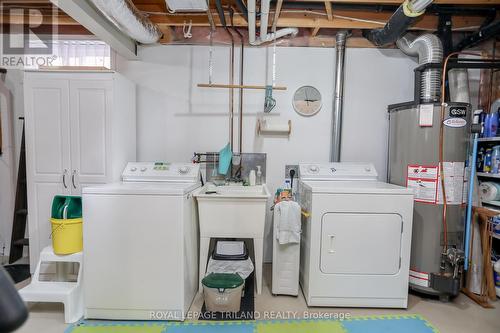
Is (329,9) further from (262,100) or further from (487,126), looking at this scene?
(487,126)

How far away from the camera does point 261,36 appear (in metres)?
2.63

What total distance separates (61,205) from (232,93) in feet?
6.54

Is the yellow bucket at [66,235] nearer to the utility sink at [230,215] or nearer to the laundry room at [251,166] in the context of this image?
the laundry room at [251,166]

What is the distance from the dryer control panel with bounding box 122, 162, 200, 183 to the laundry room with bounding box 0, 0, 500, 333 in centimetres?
2

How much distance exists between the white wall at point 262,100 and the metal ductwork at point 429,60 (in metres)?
0.37

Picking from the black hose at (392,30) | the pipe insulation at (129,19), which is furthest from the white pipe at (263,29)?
the pipe insulation at (129,19)

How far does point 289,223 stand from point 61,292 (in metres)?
1.92

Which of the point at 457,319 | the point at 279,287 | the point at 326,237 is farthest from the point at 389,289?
the point at 279,287

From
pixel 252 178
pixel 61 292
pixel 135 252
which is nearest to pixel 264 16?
pixel 252 178

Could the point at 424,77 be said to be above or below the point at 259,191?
above

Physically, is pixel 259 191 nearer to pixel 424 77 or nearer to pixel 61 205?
pixel 61 205

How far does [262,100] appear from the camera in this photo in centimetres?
297

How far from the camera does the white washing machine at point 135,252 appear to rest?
198 centimetres

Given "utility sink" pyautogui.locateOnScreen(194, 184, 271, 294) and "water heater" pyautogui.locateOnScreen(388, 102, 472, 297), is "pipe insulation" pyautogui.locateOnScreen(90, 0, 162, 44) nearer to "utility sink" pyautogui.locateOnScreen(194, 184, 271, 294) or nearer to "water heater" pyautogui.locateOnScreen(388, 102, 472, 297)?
"utility sink" pyautogui.locateOnScreen(194, 184, 271, 294)
